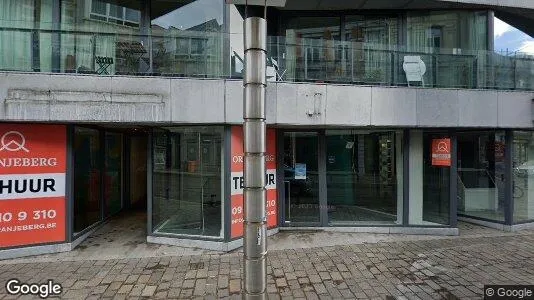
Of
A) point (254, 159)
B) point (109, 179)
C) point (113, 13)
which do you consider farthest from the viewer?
point (109, 179)

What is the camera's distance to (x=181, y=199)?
801 cm

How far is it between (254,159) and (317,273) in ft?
11.1

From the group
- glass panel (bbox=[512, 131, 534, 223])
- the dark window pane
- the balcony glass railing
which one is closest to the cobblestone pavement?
glass panel (bbox=[512, 131, 534, 223])

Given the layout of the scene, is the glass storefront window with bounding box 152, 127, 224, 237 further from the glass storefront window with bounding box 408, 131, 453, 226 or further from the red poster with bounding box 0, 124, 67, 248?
the glass storefront window with bounding box 408, 131, 453, 226

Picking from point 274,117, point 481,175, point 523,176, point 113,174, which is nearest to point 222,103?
point 274,117

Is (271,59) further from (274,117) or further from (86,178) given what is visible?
(86,178)

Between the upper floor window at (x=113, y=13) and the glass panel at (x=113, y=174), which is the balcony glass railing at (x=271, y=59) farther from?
the glass panel at (x=113, y=174)

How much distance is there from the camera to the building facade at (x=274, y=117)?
22.7 feet

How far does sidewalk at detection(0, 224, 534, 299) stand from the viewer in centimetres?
534

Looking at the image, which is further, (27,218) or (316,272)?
(27,218)

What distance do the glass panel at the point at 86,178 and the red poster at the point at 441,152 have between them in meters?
8.15

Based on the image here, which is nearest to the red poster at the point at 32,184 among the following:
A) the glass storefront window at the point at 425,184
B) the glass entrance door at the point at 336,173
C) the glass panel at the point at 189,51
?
the glass panel at the point at 189,51

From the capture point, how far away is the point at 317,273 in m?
6.05

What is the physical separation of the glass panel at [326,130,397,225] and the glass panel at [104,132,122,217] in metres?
5.72
